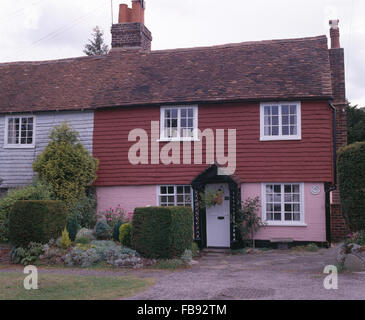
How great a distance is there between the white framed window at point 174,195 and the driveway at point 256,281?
3471 millimetres

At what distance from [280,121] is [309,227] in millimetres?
3894

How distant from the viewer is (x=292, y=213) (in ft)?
52.4

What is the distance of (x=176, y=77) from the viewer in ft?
60.7

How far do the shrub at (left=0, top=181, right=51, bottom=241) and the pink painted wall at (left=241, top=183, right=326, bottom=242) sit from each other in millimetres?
7665

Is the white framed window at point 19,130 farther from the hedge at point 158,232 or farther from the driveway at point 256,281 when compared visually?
the driveway at point 256,281

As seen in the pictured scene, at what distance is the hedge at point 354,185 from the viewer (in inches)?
428

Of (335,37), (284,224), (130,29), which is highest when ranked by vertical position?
(130,29)

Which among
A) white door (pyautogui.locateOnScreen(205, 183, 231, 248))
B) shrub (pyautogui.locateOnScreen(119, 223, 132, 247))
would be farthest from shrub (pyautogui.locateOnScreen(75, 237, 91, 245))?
white door (pyautogui.locateOnScreen(205, 183, 231, 248))

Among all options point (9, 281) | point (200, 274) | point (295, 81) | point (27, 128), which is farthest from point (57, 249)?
point (295, 81)
